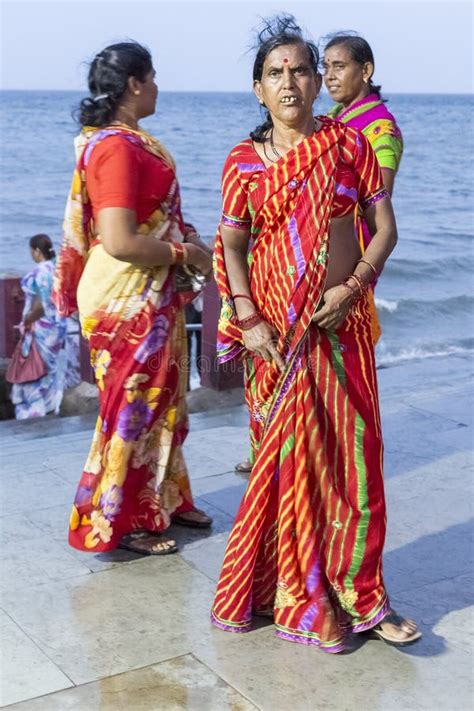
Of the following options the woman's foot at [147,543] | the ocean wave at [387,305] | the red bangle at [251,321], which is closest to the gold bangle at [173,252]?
the red bangle at [251,321]

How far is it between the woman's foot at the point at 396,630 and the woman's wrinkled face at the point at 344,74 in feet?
8.06

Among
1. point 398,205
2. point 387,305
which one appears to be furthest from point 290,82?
point 398,205

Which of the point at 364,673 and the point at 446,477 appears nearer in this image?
the point at 364,673

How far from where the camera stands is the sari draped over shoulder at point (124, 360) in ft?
12.8

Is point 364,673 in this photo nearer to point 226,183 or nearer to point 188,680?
point 188,680

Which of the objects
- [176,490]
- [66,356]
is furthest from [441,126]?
[176,490]

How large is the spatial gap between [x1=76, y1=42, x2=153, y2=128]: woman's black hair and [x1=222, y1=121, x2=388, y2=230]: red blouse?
2.32ft

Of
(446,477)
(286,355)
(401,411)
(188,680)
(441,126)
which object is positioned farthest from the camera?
(441,126)

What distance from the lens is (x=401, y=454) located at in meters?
5.26

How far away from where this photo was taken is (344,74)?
185 inches

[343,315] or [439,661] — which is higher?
[343,315]

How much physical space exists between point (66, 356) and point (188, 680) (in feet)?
21.3

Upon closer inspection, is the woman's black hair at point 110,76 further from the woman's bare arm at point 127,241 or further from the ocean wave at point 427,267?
the ocean wave at point 427,267

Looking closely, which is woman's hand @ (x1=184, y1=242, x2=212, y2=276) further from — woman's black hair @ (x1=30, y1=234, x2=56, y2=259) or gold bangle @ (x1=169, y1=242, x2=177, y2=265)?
woman's black hair @ (x1=30, y1=234, x2=56, y2=259)
